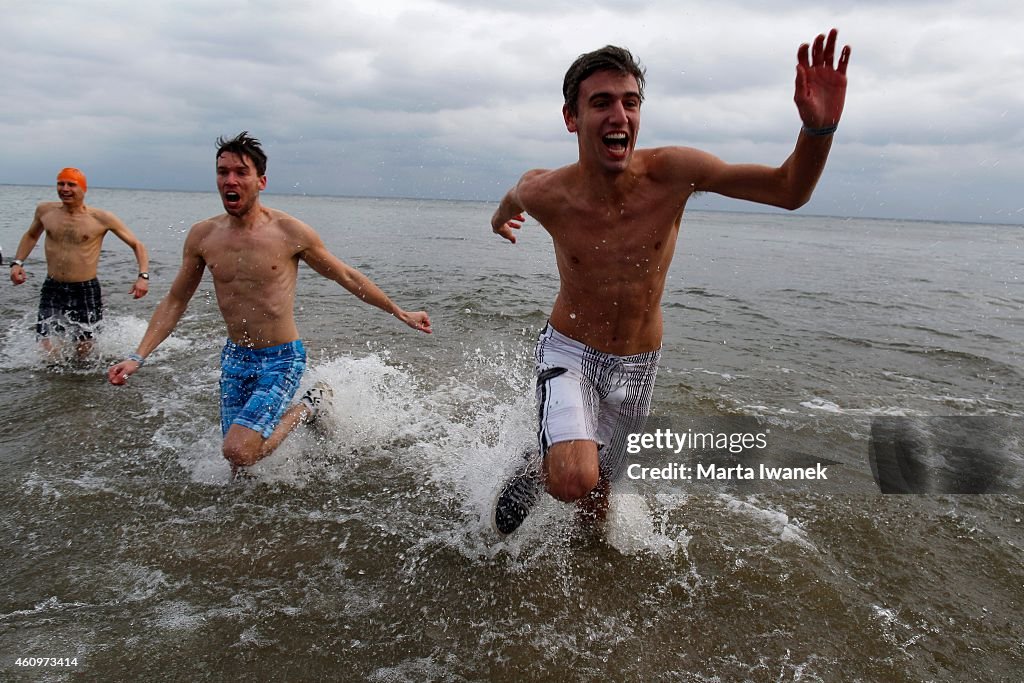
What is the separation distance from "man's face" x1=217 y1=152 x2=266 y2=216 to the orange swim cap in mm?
4126

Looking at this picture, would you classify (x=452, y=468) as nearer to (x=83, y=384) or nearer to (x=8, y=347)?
(x=83, y=384)

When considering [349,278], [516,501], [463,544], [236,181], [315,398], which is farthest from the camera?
[315,398]

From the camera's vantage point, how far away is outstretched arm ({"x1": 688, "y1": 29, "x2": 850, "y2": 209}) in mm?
2457

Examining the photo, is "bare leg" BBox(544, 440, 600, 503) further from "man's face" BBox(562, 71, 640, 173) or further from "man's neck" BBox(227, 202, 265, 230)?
"man's neck" BBox(227, 202, 265, 230)

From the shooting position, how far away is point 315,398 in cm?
520

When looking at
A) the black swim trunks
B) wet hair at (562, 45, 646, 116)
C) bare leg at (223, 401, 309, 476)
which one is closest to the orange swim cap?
the black swim trunks

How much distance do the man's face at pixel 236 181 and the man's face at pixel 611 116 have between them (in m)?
2.55

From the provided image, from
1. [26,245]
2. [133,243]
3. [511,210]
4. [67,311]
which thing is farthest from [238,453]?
[26,245]

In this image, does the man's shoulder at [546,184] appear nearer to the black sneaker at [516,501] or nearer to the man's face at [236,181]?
the black sneaker at [516,501]

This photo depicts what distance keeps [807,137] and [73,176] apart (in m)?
7.86

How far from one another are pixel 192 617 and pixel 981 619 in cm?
386

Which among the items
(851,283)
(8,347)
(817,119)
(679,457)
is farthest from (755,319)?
(8,347)

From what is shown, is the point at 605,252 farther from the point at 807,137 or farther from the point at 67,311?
the point at 67,311

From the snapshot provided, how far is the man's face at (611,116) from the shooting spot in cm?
312
